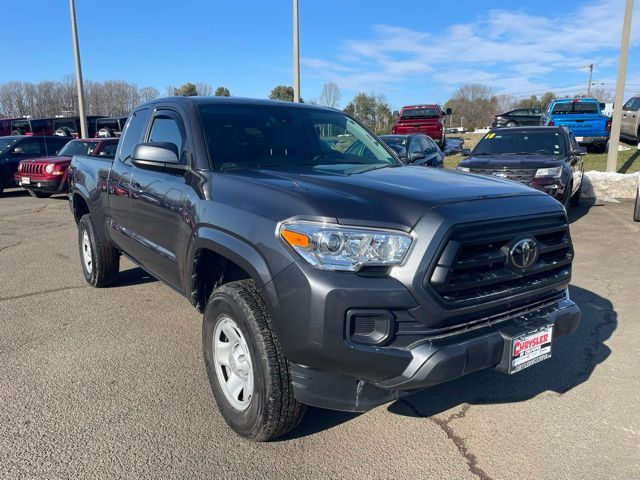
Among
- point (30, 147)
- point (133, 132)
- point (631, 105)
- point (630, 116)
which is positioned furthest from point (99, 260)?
point (631, 105)

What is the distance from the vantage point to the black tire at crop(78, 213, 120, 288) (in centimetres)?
545

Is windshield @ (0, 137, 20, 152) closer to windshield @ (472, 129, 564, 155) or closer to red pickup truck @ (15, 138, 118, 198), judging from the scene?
red pickup truck @ (15, 138, 118, 198)

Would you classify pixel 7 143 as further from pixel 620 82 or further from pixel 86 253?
pixel 620 82

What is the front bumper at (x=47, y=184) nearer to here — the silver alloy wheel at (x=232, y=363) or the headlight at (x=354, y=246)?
the silver alloy wheel at (x=232, y=363)

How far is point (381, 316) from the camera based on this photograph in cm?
235

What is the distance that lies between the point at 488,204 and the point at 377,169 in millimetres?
1057

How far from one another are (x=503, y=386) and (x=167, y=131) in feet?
10.2

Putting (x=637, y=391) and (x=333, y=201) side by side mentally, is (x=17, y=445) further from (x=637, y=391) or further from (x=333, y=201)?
(x=637, y=391)

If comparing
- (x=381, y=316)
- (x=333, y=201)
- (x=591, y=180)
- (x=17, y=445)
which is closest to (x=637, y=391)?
(x=381, y=316)

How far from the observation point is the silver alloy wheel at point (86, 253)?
5766 millimetres

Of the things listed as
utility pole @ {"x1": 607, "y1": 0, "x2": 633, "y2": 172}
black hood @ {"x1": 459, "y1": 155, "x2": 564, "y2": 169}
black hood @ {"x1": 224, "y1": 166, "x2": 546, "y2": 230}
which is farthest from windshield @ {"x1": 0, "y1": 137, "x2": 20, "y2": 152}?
utility pole @ {"x1": 607, "y1": 0, "x2": 633, "y2": 172}

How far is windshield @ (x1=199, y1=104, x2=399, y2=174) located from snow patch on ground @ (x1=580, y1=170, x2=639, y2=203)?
967 cm

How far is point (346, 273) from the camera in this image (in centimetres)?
237

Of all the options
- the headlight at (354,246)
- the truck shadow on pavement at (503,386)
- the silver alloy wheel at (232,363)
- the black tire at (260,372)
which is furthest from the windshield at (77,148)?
the headlight at (354,246)
